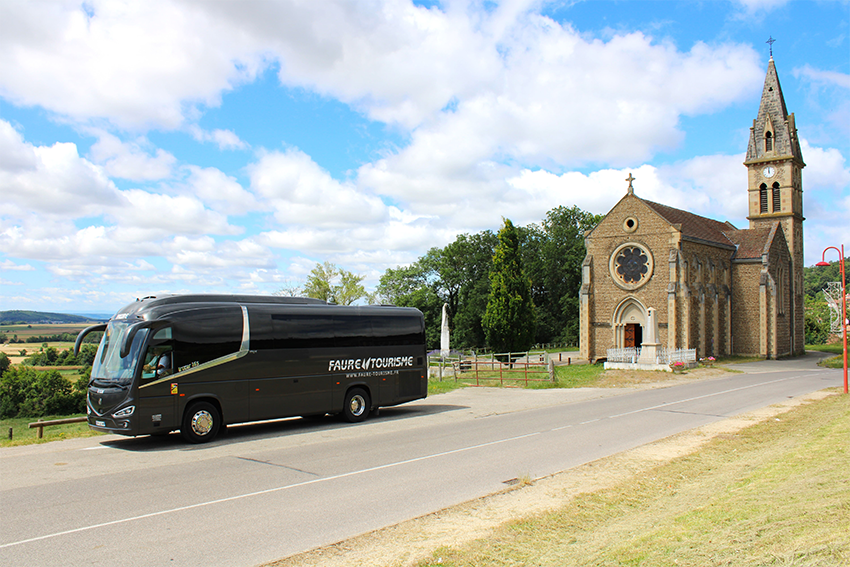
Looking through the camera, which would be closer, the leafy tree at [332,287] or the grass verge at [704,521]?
the grass verge at [704,521]

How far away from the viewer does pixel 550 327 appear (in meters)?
66.5

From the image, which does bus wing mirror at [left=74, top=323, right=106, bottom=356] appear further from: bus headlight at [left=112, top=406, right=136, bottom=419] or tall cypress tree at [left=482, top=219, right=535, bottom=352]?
tall cypress tree at [left=482, top=219, right=535, bottom=352]

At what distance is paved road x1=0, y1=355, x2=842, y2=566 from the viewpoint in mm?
6113

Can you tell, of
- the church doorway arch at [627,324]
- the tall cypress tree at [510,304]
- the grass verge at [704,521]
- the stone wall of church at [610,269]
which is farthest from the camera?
the tall cypress tree at [510,304]

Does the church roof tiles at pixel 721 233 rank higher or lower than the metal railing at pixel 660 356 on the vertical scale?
higher

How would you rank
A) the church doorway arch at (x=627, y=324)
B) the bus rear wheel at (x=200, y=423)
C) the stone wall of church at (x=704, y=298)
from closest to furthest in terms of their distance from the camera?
the bus rear wheel at (x=200, y=423)
the stone wall of church at (x=704, y=298)
the church doorway arch at (x=627, y=324)

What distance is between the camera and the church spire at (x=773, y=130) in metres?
47.9

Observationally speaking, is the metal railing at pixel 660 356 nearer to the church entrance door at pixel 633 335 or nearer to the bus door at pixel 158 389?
the church entrance door at pixel 633 335

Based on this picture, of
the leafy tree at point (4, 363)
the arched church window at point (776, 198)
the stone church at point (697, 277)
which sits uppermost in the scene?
the arched church window at point (776, 198)

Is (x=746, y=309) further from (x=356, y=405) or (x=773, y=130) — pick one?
(x=356, y=405)

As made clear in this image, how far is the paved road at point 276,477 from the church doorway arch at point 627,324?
23.2 m

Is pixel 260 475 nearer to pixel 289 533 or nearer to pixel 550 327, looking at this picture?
pixel 289 533

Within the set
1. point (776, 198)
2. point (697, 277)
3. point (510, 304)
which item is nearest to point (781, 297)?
point (776, 198)

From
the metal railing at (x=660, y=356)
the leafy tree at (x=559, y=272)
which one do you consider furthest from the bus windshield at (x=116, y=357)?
the leafy tree at (x=559, y=272)
